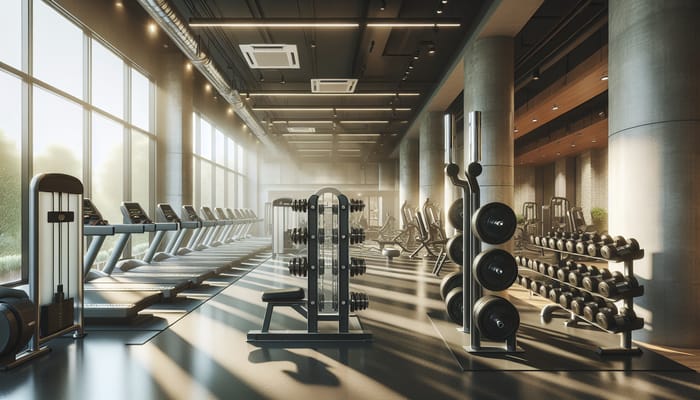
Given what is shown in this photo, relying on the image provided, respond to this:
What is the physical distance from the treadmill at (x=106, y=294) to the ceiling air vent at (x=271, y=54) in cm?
346

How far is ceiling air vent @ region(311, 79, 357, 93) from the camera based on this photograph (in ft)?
29.5

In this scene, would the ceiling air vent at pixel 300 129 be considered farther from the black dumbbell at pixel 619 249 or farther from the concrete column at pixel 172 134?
the black dumbbell at pixel 619 249

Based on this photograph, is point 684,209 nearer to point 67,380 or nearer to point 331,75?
point 67,380

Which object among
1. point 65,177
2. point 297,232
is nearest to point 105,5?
point 65,177

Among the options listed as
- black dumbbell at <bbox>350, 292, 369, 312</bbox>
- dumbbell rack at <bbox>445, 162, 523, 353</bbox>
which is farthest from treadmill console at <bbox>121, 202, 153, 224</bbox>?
dumbbell rack at <bbox>445, 162, 523, 353</bbox>

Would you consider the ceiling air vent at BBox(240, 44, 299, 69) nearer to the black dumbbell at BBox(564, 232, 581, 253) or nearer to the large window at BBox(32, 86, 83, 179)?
Answer: the large window at BBox(32, 86, 83, 179)

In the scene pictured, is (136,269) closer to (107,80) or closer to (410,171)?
(107,80)

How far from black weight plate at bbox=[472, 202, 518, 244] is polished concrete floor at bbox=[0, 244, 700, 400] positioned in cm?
92

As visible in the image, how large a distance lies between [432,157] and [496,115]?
613 cm

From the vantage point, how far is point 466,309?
377 centimetres

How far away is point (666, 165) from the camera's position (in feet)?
11.4

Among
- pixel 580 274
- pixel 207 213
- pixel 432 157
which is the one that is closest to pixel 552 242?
pixel 580 274

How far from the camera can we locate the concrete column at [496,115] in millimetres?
6629

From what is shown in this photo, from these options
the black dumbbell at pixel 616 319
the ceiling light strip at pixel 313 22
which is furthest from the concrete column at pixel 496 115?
the black dumbbell at pixel 616 319
